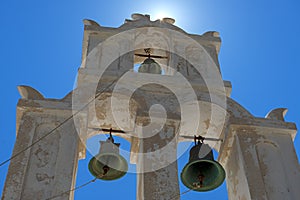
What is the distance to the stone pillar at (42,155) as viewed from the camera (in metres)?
6.52

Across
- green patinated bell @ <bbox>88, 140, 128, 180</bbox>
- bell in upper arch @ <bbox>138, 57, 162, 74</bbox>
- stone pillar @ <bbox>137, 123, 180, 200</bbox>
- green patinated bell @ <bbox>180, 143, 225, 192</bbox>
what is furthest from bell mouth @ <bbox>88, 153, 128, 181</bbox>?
bell in upper arch @ <bbox>138, 57, 162, 74</bbox>

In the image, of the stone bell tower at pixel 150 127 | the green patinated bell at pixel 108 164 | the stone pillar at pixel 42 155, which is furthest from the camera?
the green patinated bell at pixel 108 164

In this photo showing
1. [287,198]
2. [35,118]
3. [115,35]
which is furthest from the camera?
[115,35]

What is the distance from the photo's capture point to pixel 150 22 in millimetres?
9625

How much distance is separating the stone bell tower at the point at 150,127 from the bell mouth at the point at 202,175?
18cm

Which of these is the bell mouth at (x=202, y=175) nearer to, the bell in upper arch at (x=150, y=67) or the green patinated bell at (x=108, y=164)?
the green patinated bell at (x=108, y=164)

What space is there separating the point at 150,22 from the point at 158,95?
6.62ft

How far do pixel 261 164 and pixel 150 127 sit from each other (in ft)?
4.87

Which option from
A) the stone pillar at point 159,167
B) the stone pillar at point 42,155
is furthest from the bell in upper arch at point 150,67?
the stone pillar at point 42,155

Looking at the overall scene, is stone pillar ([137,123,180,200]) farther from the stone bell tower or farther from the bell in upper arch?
the bell in upper arch

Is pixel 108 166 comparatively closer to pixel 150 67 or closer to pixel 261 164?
pixel 261 164

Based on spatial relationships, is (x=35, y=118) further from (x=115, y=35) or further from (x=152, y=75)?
(x=115, y=35)

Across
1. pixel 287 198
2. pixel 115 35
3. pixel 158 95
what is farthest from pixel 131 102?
pixel 287 198

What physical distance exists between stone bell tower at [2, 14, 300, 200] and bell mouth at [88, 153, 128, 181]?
217 mm
